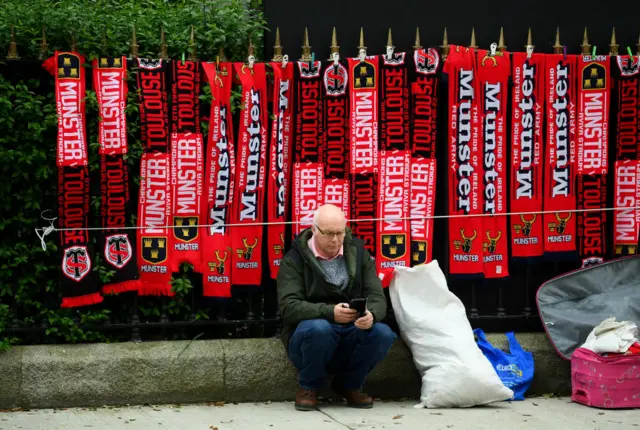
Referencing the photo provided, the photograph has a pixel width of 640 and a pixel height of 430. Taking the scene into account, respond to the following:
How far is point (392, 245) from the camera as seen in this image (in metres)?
6.81

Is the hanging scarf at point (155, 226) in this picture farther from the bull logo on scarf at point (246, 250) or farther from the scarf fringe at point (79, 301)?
the bull logo on scarf at point (246, 250)

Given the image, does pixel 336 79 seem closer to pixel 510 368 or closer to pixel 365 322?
pixel 365 322

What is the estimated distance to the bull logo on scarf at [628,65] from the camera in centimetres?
697

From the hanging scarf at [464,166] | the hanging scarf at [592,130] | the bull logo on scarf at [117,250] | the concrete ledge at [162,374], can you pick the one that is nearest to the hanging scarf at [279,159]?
A: the concrete ledge at [162,374]

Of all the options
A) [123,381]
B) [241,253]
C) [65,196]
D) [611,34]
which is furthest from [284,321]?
[611,34]

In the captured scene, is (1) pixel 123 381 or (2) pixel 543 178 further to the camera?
(2) pixel 543 178

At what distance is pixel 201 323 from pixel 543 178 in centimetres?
257

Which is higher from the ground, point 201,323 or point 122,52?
point 122,52

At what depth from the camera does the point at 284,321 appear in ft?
21.0

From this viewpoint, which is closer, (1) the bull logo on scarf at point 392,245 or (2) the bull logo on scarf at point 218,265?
(2) the bull logo on scarf at point 218,265

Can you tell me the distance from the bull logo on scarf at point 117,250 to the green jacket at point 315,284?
1.01 m

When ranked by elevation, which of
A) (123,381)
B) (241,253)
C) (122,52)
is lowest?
(123,381)

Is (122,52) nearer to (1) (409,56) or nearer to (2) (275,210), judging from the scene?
(2) (275,210)

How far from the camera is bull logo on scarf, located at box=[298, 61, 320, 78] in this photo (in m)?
6.70
